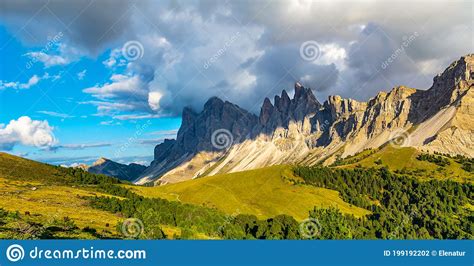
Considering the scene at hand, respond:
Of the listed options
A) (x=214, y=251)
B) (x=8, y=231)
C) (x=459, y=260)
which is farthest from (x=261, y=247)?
(x=8, y=231)

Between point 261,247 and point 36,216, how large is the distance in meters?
76.0

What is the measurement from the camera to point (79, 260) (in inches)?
1891

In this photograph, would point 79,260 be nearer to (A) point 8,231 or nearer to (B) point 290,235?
(A) point 8,231
